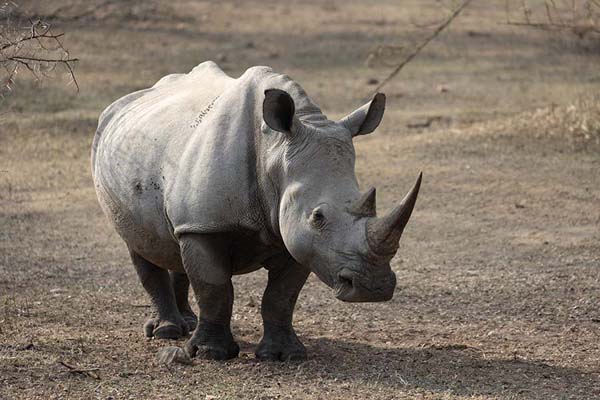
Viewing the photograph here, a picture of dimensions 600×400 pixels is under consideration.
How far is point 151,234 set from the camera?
6535 millimetres

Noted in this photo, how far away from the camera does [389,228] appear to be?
549 centimetres

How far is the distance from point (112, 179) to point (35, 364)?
107 centimetres

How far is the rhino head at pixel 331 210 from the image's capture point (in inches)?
219

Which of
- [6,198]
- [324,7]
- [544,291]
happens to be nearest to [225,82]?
[544,291]

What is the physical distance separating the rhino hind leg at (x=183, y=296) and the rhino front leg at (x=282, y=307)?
93cm

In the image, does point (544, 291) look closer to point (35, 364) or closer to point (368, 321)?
point (368, 321)

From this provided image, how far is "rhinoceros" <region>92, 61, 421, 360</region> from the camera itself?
5676 mm

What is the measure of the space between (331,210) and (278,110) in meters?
0.56

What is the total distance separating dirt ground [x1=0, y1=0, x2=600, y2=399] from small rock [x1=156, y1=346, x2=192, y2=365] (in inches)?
2.1

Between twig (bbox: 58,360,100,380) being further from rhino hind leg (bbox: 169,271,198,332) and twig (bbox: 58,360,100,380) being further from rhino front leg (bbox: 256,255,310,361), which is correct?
rhino hind leg (bbox: 169,271,198,332)

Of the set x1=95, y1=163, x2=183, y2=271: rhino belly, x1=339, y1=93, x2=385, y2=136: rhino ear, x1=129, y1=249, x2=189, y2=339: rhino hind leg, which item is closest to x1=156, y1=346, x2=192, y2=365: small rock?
Result: x1=95, y1=163, x2=183, y2=271: rhino belly

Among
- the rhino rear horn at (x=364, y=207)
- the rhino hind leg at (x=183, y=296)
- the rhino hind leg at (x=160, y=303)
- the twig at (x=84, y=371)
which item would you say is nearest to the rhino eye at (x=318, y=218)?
the rhino rear horn at (x=364, y=207)

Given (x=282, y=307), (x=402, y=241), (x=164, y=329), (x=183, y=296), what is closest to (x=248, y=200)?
(x=282, y=307)

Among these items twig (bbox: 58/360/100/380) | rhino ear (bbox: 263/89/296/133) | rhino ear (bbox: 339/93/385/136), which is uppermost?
rhino ear (bbox: 263/89/296/133)
